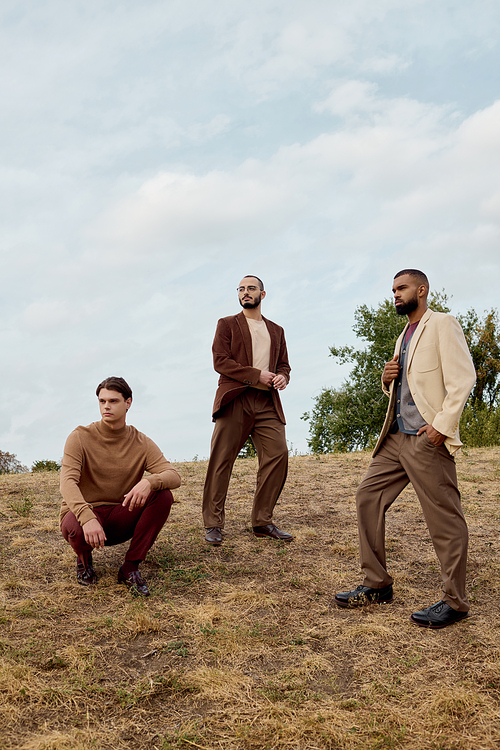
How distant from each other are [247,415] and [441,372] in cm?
248

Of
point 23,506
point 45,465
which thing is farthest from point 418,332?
point 45,465

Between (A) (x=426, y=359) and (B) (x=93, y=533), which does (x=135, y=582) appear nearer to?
(B) (x=93, y=533)

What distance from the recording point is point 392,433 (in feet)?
13.4

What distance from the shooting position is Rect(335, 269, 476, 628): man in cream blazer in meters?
3.63

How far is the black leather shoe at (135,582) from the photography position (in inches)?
169

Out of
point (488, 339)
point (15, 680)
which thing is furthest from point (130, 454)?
point (488, 339)

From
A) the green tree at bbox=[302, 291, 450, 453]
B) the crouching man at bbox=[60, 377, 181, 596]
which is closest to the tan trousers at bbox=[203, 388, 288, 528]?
the crouching man at bbox=[60, 377, 181, 596]

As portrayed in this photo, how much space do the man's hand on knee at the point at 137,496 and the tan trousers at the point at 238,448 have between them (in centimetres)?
168

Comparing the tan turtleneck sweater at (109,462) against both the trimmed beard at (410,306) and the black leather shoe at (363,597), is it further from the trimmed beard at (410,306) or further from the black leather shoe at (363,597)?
the trimmed beard at (410,306)

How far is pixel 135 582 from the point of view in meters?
4.39

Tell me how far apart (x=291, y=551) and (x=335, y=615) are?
150 centimetres

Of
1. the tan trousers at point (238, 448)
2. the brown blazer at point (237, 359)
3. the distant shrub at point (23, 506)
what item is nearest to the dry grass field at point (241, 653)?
the tan trousers at point (238, 448)

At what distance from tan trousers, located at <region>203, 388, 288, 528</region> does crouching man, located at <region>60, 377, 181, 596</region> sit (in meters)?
1.30

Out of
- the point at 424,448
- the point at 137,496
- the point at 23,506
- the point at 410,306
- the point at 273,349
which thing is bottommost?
the point at 23,506
